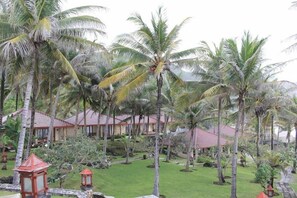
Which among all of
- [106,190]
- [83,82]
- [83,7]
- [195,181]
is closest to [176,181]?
[195,181]

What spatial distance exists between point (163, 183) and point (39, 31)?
1247 cm

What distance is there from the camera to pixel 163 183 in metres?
22.0

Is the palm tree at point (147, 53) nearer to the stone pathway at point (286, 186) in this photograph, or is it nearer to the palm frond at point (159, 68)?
the palm frond at point (159, 68)

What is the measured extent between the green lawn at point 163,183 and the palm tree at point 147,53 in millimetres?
2766

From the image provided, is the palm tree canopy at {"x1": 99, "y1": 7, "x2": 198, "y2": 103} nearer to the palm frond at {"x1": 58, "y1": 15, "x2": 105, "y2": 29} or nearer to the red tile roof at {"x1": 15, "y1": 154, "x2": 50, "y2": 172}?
the palm frond at {"x1": 58, "y1": 15, "x2": 105, "y2": 29}

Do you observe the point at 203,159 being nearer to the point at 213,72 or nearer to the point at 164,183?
the point at 164,183

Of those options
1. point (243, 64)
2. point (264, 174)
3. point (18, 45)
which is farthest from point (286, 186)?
point (18, 45)

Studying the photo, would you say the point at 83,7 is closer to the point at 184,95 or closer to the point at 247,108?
the point at 184,95

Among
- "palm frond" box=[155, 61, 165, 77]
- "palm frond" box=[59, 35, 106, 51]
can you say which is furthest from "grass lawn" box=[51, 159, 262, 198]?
"palm frond" box=[59, 35, 106, 51]

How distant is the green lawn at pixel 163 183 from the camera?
19.4 m

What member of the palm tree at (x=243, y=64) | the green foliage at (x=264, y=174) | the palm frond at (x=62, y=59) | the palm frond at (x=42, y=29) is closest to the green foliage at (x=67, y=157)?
the palm frond at (x=62, y=59)

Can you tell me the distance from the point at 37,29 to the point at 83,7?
2.64 meters

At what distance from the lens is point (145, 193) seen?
1898 centimetres

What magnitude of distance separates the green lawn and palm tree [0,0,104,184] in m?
5.78
